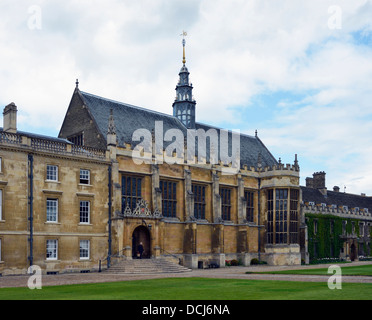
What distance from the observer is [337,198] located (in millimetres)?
75000

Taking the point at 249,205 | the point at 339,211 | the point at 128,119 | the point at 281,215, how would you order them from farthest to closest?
the point at 339,211
the point at 249,205
the point at 281,215
the point at 128,119

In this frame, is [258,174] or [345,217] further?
[345,217]

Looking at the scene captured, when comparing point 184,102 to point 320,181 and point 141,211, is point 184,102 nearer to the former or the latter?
point 141,211

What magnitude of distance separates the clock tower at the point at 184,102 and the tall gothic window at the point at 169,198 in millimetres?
11185

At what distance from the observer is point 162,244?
140 feet

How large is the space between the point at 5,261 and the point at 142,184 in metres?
13.6

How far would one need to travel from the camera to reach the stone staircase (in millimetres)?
36844

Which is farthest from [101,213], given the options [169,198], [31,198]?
[169,198]

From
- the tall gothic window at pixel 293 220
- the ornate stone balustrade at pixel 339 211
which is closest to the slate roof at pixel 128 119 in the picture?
the tall gothic window at pixel 293 220

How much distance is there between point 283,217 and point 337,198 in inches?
967

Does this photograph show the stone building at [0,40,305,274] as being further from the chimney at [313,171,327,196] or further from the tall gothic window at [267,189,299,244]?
the chimney at [313,171,327,196]

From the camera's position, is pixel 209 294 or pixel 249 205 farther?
pixel 249 205

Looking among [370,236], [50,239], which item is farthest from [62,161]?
[370,236]

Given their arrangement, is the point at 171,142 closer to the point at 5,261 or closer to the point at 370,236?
the point at 5,261
